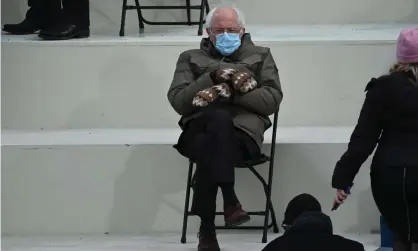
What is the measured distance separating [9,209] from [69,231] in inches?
12.5

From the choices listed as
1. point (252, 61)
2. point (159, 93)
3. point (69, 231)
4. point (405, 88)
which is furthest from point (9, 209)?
point (405, 88)

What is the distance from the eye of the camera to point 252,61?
4.33 meters

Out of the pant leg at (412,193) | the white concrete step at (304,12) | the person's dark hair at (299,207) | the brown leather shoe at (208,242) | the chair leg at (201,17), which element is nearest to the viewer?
the person's dark hair at (299,207)

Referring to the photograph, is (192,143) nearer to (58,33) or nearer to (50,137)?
(50,137)

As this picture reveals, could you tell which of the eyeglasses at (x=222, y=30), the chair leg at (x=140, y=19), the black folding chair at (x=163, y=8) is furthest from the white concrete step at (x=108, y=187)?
the chair leg at (x=140, y=19)

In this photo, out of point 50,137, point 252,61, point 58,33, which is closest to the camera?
point 252,61

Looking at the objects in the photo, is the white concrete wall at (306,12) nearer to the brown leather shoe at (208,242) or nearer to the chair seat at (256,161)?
the chair seat at (256,161)

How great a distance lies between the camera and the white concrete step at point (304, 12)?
6172 mm

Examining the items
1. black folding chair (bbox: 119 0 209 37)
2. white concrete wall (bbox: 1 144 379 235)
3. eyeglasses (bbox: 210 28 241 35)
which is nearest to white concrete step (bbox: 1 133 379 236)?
white concrete wall (bbox: 1 144 379 235)

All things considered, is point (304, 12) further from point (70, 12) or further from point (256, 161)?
point (256, 161)

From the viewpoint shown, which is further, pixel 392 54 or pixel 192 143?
pixel 392 54

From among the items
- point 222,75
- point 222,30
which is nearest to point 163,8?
point 222,30

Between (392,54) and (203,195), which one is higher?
(392,54)

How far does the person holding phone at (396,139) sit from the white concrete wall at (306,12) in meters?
2.86
